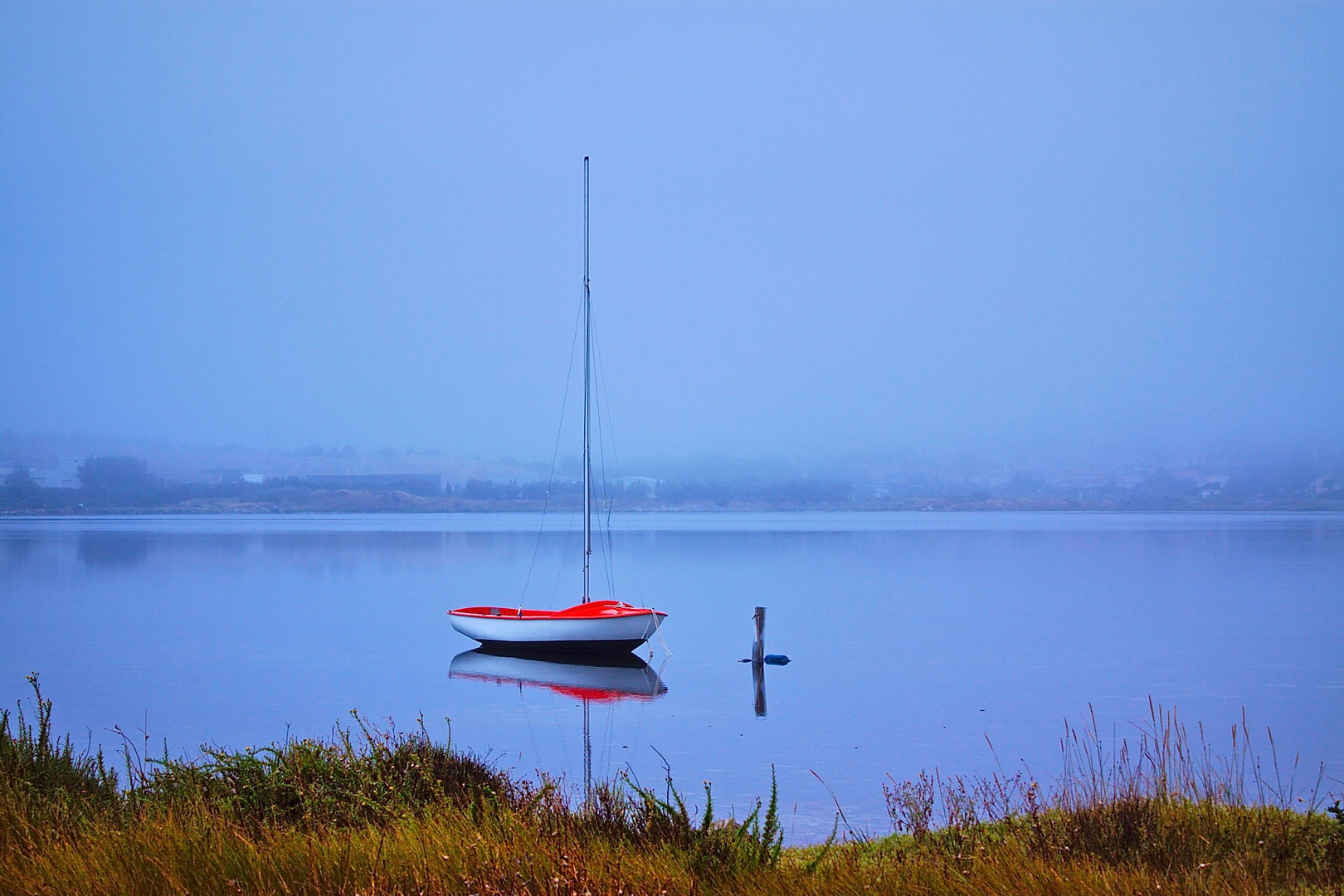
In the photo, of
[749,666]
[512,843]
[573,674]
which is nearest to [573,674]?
[573,674]

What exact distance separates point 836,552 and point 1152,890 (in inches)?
3581

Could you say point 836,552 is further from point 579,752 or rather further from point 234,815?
point 234,815

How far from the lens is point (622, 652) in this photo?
101 ft

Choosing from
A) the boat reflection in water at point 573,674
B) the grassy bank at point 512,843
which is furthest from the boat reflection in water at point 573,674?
A: the grassy bank at point 512,843

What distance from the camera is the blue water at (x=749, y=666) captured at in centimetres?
1969

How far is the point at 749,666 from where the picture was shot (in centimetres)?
3059

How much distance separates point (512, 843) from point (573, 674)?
2243 centimetres

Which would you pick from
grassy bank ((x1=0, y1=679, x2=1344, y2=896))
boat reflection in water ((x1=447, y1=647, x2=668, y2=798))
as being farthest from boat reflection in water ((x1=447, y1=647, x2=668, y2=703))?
grassy bank ((x1=0, y1=679, x2=1344, y2=896))

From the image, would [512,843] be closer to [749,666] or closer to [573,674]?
[573,674]

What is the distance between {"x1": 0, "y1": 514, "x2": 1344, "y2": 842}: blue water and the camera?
64.6 ft

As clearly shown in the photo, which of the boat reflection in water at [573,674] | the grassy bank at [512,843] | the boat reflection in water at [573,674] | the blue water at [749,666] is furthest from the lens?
the boat reflection in water at [573,674]

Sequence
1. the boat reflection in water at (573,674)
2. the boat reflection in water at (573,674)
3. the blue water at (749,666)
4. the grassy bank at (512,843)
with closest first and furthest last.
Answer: the grassy bank at (512,843) < the blue water at (749,666) < the boat reflection in water at (573,674) < the boat reflection in water at (573,674)

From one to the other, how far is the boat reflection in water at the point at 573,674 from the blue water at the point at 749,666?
0.31 meters

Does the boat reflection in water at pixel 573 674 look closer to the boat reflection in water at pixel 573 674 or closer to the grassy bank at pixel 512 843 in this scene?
the boat reflection in water at pixel 573 674
